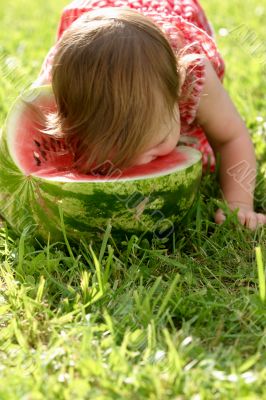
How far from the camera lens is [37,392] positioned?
173cm

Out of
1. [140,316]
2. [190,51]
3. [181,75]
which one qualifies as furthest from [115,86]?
[140,316]

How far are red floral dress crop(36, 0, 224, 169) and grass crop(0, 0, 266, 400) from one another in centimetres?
24

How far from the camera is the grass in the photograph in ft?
5.77

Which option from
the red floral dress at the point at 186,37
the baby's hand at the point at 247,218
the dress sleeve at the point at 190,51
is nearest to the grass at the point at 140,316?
the baby's hand at the point at 247,218

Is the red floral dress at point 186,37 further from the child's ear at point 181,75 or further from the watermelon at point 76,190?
the watermelon at point 76,190

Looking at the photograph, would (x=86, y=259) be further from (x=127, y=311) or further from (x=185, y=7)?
(x=185, y=7)

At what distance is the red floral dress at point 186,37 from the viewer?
2730 mm

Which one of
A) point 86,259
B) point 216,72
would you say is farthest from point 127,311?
point 216,72

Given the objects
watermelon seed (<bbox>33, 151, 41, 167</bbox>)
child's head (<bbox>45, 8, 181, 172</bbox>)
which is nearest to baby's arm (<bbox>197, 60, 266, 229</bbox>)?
child's head (<bbox>45, 8, 181, 172</bbox>)

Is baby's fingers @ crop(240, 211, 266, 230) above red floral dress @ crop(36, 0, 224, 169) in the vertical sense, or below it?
below

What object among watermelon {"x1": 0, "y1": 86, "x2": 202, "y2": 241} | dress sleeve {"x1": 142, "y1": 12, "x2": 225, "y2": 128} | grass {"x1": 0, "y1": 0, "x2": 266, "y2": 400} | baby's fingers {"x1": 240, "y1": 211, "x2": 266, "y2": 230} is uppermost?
dress sleeve {"x1": 142, "y1": 12, "x2": 225, "y2": 128}

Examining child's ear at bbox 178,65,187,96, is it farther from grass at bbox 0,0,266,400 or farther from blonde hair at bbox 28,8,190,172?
grass at bbox 0,0,266,400

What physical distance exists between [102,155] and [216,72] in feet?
2.81

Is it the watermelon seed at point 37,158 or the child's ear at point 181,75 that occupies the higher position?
the child's ear at point 181,75
